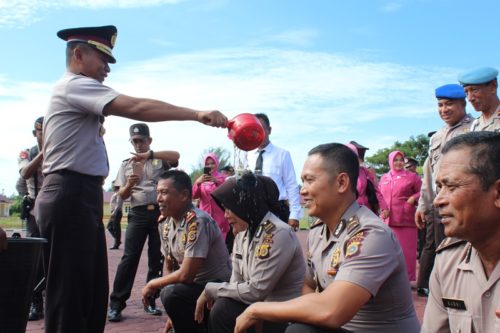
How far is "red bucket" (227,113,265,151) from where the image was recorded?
3.44m

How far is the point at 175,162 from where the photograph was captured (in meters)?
5.82

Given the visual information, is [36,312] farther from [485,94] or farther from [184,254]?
[485,94]

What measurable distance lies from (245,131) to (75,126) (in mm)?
1036

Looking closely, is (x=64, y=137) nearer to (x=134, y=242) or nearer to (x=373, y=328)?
(x=373, y=328)

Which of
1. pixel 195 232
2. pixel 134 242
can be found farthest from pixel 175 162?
pixel 195 232

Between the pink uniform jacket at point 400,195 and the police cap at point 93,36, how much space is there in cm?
539

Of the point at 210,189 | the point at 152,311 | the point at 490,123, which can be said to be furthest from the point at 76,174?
the point at 210,189

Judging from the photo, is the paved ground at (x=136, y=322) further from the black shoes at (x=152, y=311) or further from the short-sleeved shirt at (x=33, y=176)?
the short-sleeved shirt at (x=33, y=176)

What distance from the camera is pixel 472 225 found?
1.95 m

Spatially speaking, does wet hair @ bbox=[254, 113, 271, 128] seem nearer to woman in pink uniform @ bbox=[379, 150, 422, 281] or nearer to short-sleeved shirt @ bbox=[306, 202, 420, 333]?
woman in pink uniform @ bbox=[379, 150, 422, 281]

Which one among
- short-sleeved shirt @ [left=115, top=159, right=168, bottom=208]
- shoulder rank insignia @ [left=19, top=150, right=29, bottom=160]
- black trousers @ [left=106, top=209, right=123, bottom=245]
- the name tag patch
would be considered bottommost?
black trousers @ [left=106, top=209, right=123, bottom=245]

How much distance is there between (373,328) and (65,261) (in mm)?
1842

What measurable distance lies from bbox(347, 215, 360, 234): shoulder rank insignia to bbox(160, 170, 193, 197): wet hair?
228cm

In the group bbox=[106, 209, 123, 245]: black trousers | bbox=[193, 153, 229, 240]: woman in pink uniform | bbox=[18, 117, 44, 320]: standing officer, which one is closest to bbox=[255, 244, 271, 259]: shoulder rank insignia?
bbox=[18, 117, 44, 320]: standing officer
